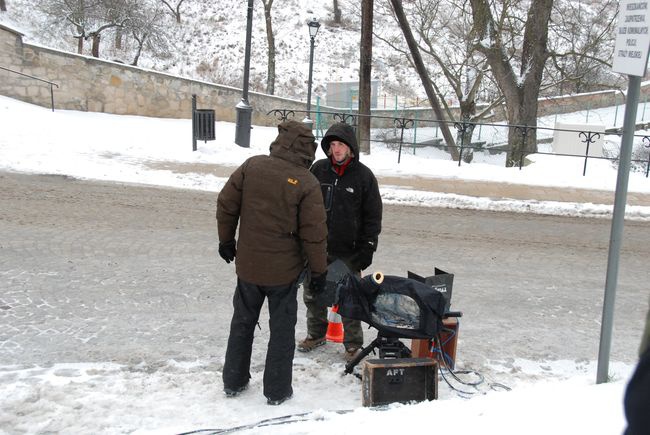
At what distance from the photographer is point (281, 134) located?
13.9 feet

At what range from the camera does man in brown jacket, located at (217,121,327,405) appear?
13.8 ft

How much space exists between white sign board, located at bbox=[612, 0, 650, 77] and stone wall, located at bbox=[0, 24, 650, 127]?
16.3 metres

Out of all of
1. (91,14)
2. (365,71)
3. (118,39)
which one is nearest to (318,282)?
(365,71)

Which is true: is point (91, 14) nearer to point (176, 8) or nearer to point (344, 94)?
point (344, 94)

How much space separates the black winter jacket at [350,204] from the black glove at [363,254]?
2 cm

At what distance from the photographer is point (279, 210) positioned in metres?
4.20

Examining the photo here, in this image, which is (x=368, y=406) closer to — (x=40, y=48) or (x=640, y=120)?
(x=40, y=48)

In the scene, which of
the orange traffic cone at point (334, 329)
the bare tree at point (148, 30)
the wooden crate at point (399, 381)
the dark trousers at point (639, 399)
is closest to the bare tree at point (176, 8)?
the bare tree at point (148, 30)

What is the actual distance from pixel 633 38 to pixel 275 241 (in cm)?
240

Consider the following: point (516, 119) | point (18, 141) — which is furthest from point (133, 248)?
point (516, 119)

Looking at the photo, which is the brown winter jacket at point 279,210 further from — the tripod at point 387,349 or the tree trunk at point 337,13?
the tree trunk at point 337,13

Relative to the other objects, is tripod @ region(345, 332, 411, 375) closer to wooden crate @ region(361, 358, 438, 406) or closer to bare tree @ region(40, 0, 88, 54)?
wooden crate @ region(361, 358, 438, 406)

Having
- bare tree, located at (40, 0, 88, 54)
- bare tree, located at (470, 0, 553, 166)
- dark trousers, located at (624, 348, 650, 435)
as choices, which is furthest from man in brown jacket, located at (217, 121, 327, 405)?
bare tree, located at (40, 0, 88, 54)

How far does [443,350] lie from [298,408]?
1226mm
